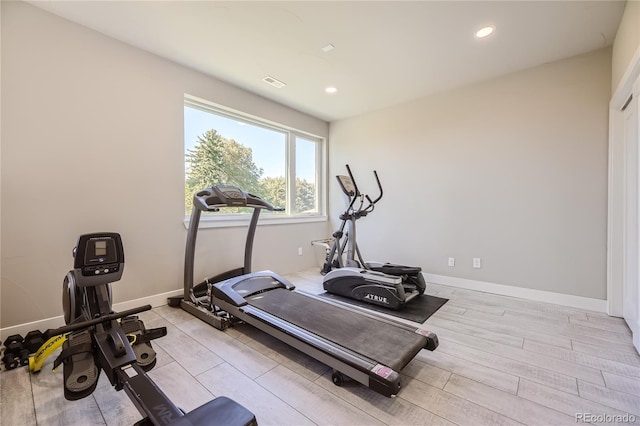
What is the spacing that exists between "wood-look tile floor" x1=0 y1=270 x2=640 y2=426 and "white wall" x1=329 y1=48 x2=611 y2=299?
37.7 inches

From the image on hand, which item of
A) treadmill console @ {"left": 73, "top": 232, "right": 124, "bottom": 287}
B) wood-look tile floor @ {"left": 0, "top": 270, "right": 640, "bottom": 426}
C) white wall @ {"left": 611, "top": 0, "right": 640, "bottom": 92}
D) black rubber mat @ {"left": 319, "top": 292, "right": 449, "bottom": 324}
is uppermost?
white wall @ {"left": 611, "top": 0, "right": 640, "bottom": 92}

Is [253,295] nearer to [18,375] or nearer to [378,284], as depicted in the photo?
[378,284]

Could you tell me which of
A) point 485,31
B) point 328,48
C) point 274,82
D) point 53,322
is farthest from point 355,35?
point 53,322

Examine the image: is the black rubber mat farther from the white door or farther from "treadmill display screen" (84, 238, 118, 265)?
"treadmill display screen" (84, 238, 118, 265)

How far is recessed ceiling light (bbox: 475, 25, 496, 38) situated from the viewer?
8.08 feet

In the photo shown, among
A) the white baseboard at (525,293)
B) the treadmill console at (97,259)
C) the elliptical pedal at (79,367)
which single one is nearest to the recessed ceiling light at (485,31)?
the white baseboard at (525,293)

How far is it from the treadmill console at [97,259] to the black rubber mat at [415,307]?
225 centimetres

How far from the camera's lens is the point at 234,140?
12.4ft

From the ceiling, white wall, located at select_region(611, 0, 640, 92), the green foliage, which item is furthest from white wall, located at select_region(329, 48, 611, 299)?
the green foliage

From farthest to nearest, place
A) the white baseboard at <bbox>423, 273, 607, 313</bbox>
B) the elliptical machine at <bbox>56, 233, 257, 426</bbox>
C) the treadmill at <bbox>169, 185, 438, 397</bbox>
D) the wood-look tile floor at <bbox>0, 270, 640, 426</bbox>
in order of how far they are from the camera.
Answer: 1. the white baseboard at <bbox>423, 273, 607, 313</bbox>
2. the treadmill at <bbox>169, 185, 438, 397</bbox>
3. the wood-look tile floor at <bbox>0, 270, 640, 426</bbox>
4. the elliptical machine at <bbox>56, 233, 257, 426</bbox>

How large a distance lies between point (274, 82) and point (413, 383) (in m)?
3.54

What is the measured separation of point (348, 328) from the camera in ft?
6.73

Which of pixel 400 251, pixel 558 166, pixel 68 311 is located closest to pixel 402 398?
pixel 68 311

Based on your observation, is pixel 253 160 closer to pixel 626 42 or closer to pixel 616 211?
pixel 626 42
